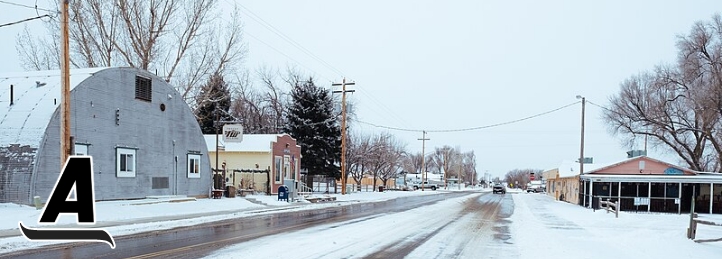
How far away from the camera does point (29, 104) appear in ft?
75.5

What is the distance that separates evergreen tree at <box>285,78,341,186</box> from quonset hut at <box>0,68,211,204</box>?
20425mm

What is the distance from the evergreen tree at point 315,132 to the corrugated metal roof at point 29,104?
1110 inches

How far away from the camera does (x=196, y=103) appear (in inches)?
1773

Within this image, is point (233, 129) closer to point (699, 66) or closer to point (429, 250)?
point (429, 250)

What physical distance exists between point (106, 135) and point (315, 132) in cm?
2830

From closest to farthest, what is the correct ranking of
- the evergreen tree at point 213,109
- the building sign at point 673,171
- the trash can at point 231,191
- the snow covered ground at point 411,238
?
the snow covered ground at point 411,238, the trash can at point 231,191, the building sign at point 673,171, the evergreen tree at point 213,109

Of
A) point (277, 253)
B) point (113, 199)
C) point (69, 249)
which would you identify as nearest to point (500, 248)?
point (277, 253)

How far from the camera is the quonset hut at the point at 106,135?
2150cm

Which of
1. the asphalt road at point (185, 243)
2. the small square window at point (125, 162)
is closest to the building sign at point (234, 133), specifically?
the small square window at point (125, 162)

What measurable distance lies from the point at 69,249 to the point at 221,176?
81.2ft

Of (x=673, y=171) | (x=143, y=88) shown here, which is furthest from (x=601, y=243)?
(x=673, y=171)

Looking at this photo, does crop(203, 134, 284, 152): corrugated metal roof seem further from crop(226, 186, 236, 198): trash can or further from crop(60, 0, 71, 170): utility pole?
crop(60, 0, 71, 170): utility pole

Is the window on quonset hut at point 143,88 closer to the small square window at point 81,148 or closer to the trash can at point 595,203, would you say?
the small square window at point 81,148

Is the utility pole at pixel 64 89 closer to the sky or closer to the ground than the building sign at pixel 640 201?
closer to the sky
